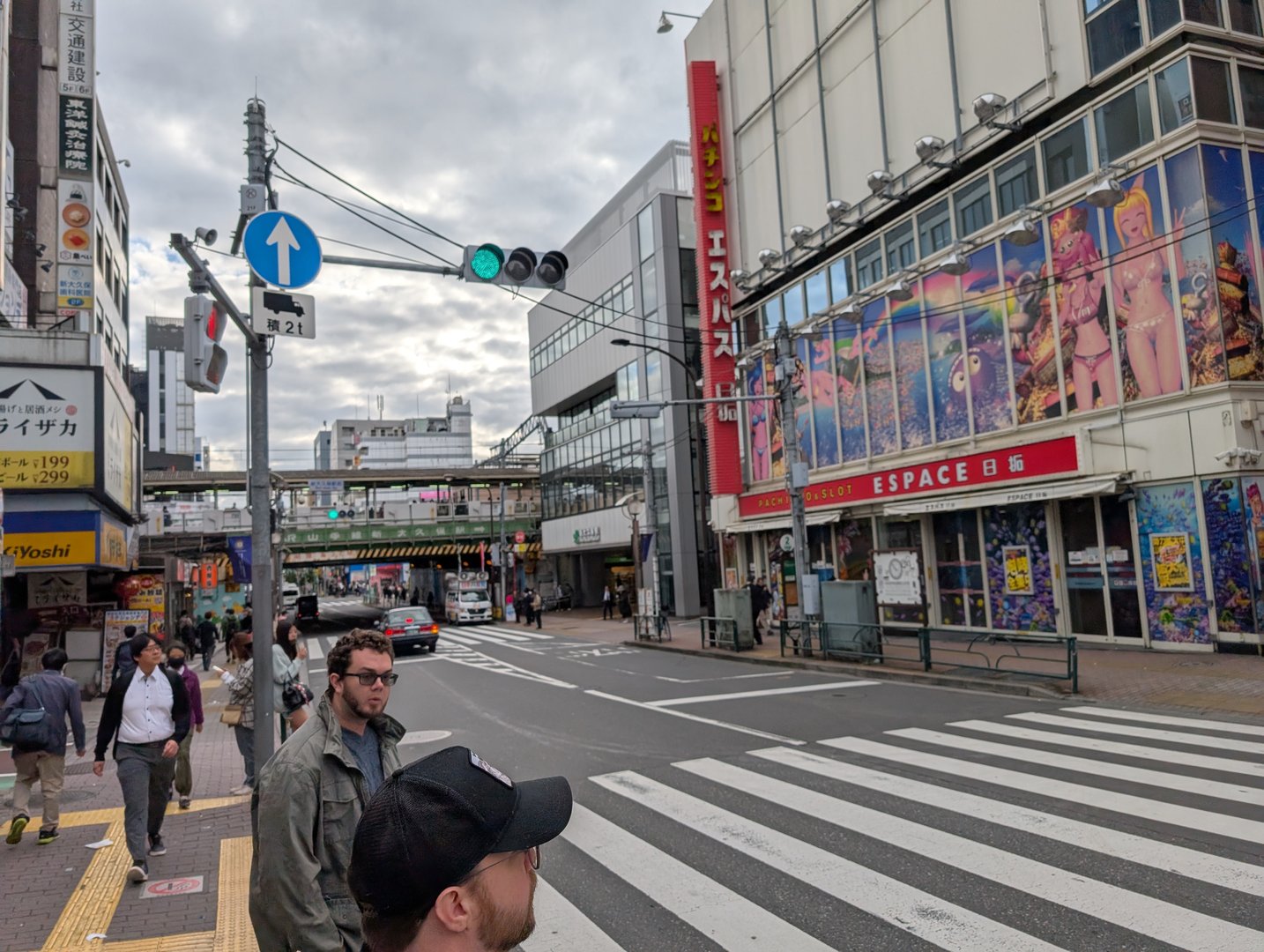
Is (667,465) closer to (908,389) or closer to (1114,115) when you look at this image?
(908,389)

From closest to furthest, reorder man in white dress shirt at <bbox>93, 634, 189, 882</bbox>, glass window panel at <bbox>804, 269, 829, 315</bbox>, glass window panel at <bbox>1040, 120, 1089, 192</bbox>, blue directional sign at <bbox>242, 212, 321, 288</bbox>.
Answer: man in white dress shirt at <bbox>93, 634, 189, 882</bbox> < blue directional sign at <bbox>242, 212, 321, 288</bbox> < glass window panel at <bbox>1040, 120, 1089, 192</bbox> < glass window panel at <bbox>804, 269, 829, 315</bbox>

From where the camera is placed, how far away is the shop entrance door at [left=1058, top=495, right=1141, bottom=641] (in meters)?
17.6

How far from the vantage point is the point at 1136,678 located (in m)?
14.2

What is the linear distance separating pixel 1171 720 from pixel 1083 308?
10236 mm

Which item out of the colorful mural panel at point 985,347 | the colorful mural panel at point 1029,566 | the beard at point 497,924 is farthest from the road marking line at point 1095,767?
the colorful mural panel at point 985,347

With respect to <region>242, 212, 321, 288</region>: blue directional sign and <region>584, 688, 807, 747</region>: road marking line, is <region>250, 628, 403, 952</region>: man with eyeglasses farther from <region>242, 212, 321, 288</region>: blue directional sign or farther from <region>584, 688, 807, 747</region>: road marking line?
<region>584, 688, 807, 747</region>: road marking line

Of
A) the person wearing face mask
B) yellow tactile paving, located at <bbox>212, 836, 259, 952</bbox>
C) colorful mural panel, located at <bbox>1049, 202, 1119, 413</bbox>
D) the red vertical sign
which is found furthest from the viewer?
the red vertical sign

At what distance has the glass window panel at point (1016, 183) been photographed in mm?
19688

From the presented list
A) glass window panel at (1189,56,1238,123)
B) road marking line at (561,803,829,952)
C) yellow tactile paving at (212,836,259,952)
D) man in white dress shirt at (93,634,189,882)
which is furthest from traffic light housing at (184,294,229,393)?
glass window panel at (1189,56,1238,123)

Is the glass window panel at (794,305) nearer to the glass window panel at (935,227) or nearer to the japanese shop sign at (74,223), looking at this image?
the glass window panel at (935,227)

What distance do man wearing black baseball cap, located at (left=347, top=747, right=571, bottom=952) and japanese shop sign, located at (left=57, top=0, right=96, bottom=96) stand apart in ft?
115

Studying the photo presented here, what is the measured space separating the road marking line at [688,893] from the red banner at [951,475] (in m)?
14.7

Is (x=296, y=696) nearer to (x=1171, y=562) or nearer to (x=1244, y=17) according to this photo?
(x=1171, y=562)

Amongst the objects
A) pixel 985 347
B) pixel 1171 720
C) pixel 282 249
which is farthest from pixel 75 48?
pixel 1171 720
